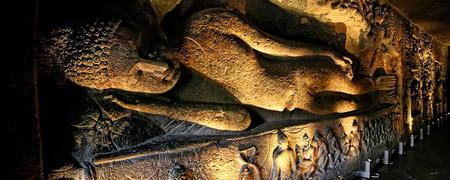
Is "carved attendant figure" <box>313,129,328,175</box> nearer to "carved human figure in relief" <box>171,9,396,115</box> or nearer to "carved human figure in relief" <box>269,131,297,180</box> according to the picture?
"carved human figure in relief" <box>171,9,396,115</box>

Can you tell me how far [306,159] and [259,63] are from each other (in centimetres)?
102

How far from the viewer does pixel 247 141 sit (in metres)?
2.48

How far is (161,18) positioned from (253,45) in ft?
2.52

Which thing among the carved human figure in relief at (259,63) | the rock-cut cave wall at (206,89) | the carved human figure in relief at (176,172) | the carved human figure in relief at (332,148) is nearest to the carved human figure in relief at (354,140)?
the rock-cut cave wall at (206,89)

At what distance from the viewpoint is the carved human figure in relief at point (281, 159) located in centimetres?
268

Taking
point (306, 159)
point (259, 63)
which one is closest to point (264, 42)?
point (259, 63)

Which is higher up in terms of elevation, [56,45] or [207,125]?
[56,45]

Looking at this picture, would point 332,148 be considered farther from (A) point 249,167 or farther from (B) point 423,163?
(B) point 423,163

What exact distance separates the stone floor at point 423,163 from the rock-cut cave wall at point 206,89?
0.57 meters

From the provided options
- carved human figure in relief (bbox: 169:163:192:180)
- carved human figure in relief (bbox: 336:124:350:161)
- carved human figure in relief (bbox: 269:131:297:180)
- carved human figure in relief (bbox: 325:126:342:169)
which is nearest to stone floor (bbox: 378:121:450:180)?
carved human figure in relief (bbox: 336:124:350:161)

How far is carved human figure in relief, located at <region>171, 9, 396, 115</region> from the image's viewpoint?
2.41 m

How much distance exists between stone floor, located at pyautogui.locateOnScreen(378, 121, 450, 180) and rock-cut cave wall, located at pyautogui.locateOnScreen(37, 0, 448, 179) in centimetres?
57

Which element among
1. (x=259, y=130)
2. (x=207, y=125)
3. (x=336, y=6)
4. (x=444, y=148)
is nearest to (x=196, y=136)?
(x=207, y=125)

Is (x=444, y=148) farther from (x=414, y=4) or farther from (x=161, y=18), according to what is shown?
(x=161, y=18)
